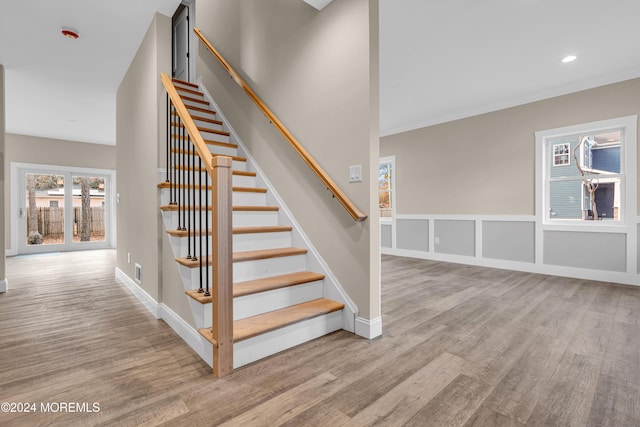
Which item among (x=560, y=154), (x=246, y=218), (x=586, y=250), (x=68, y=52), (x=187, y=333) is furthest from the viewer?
(x=560, y=154)

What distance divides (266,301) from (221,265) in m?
0.60

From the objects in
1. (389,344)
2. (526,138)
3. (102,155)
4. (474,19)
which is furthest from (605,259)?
(102,155)

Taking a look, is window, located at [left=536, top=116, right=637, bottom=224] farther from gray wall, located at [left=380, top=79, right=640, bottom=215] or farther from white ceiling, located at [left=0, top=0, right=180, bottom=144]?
white ceiling, located at [left=0, top=0, right=180, bottom=144]

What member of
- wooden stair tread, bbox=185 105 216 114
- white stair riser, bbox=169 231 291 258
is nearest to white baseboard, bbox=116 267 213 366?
white stair riser, bbox=169 231 291 258

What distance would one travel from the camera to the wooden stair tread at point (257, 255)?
201 centimetres

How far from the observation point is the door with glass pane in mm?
6535

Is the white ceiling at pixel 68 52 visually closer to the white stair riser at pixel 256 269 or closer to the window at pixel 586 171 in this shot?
the white stair riser at pixel 256 269

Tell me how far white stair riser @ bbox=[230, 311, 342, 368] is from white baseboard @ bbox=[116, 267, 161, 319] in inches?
46.9

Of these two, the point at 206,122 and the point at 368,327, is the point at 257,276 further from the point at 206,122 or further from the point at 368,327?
the point at 206,122

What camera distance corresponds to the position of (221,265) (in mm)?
1613

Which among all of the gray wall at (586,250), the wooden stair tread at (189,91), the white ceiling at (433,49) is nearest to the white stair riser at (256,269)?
the white ceiling at (433,49)

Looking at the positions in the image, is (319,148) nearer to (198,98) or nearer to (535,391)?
(535,391)

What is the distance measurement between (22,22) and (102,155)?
5.24 meters

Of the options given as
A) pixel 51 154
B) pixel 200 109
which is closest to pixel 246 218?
pixel 200 109
